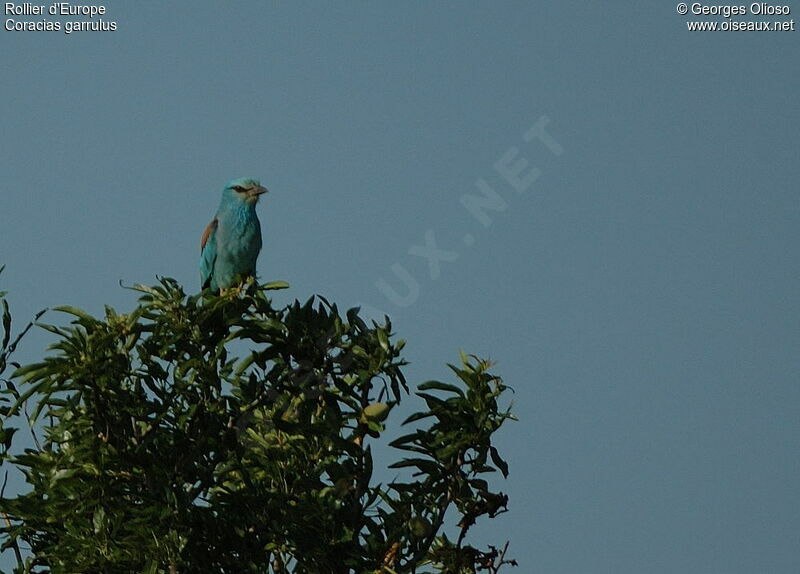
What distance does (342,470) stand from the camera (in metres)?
6.02

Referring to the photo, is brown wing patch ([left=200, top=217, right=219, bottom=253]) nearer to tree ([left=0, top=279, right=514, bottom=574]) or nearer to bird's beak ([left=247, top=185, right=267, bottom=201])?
bird's beak ([left=247, top=185, right=267, bottom=201])

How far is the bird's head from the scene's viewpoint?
33.5ft

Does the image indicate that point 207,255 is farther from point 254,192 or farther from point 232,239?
point 254,192

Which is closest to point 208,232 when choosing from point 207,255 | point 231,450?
point 207,255

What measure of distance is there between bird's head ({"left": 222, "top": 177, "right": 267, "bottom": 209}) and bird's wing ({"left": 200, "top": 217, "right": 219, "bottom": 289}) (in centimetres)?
35

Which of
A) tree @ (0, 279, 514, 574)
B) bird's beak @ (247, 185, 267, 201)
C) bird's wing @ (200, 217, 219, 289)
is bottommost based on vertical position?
tree @ (0, 279, 514, 574)

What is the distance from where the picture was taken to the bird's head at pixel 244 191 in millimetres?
10208

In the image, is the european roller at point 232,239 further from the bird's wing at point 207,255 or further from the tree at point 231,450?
the tree at point 231,450

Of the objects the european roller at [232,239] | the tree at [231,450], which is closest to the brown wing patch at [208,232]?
the european roller at [232,239]

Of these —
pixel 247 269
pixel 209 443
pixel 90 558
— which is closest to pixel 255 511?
pixel 209 443

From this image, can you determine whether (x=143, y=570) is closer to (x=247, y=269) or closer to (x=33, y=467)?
(x=33, y=467)

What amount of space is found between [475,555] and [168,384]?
5.79 ft

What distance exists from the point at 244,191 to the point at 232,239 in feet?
1.80

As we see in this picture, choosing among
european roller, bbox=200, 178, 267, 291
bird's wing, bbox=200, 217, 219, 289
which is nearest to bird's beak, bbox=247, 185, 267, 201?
european roller, bbox=200, 178, 267, 291
